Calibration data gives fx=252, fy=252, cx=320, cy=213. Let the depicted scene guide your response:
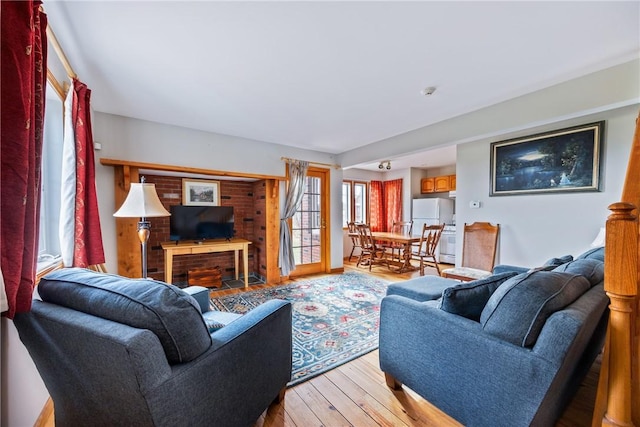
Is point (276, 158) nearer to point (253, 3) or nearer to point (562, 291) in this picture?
point (253, 3)

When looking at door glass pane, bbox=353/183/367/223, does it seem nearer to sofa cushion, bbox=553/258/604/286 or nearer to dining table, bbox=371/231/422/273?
dining table, bbox=371/231/422/273

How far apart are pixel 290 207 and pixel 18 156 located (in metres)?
3.37

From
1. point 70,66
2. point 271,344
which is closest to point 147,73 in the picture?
point 70,66

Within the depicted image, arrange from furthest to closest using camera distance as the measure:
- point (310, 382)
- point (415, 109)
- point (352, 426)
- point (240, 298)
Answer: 1. point (240, 298)
2. point (415, 109)
3. point (310, 382)
4. point (352, 426)

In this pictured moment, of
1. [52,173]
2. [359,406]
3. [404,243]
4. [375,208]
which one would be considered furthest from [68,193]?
[375,208]

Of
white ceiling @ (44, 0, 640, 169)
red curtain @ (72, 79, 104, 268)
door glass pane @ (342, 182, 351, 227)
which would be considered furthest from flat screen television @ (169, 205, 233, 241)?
door glass pane @ (342, 182, 351, 227)

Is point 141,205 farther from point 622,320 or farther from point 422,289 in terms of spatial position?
point 622,320

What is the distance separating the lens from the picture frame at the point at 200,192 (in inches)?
155

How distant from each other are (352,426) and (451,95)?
2.74m

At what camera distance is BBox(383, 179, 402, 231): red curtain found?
6637mm

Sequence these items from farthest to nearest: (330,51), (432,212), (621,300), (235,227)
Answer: (432,212)
(235,227)
(330,51)
(621,300)

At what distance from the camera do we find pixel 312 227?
474 centimetres

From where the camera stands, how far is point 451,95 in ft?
7.91

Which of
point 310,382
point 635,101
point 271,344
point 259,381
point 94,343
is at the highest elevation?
point 635,101
